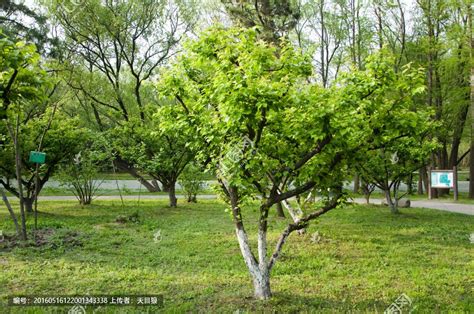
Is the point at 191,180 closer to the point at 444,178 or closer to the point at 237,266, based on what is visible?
the point at 237,266

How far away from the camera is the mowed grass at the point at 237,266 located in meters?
4.22

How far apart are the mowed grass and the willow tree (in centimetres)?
78

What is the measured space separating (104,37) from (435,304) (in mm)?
16328

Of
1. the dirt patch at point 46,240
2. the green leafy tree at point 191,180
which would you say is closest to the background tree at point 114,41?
the green leafy tree at point 191,180

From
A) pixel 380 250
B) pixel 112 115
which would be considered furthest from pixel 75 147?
pixel 380 250

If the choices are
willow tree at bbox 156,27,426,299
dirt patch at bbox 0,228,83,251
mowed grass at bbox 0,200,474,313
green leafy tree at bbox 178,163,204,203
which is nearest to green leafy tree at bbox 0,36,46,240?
willow tree at bbox 156,27,426,299

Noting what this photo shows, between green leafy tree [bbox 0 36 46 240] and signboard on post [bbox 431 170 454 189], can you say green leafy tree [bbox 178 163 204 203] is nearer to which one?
signboard on post [bbox 431 170 454 189]

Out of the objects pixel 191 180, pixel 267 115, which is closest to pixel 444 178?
pixel 191 180

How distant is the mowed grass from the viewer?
13.8 feet

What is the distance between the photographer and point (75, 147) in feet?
35.7

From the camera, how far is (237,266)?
5.63 meters

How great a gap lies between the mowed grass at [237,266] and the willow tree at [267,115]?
778 mm

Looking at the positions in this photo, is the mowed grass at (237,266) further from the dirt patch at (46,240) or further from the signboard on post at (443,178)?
the signboard on post at (443,178)

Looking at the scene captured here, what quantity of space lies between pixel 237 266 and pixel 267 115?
2.73m
